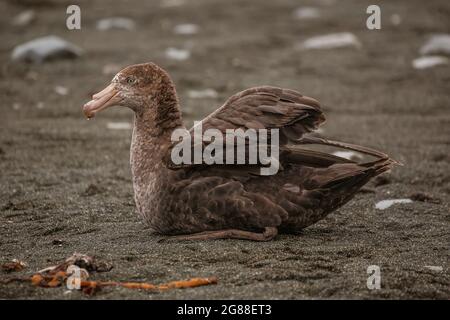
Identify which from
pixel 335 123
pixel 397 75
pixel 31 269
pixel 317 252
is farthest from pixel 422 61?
pixel 31 269

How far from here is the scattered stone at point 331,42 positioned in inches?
460

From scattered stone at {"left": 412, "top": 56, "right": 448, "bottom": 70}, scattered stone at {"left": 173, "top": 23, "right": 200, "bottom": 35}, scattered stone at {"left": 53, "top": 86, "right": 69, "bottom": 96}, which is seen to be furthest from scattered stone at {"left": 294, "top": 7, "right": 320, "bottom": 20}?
scattered stone at {"left": 53, "top": 86, "right": 69, "bottom": 96}

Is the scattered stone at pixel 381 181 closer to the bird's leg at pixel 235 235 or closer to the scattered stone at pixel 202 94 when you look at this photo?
the bird's leg at pixel 235 235

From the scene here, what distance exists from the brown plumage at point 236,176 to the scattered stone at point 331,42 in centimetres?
683

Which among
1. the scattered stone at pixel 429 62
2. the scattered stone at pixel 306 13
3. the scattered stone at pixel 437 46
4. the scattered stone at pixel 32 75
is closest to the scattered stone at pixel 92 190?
the scattered stone at pixel 32 75

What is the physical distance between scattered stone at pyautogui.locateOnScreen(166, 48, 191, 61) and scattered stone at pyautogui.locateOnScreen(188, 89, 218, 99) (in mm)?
1454

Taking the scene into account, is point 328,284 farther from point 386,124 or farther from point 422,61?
point 422,61

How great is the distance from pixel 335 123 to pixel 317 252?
4.18 meters

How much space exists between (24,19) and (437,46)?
678 centimetres

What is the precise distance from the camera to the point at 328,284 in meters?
4.06

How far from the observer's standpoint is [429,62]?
34.9 feet

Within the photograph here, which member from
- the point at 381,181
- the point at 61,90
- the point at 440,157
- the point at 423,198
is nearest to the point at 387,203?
the point at 423,198

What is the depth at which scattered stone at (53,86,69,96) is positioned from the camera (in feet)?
31.7

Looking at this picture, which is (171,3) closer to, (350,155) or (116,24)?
(116,24)
